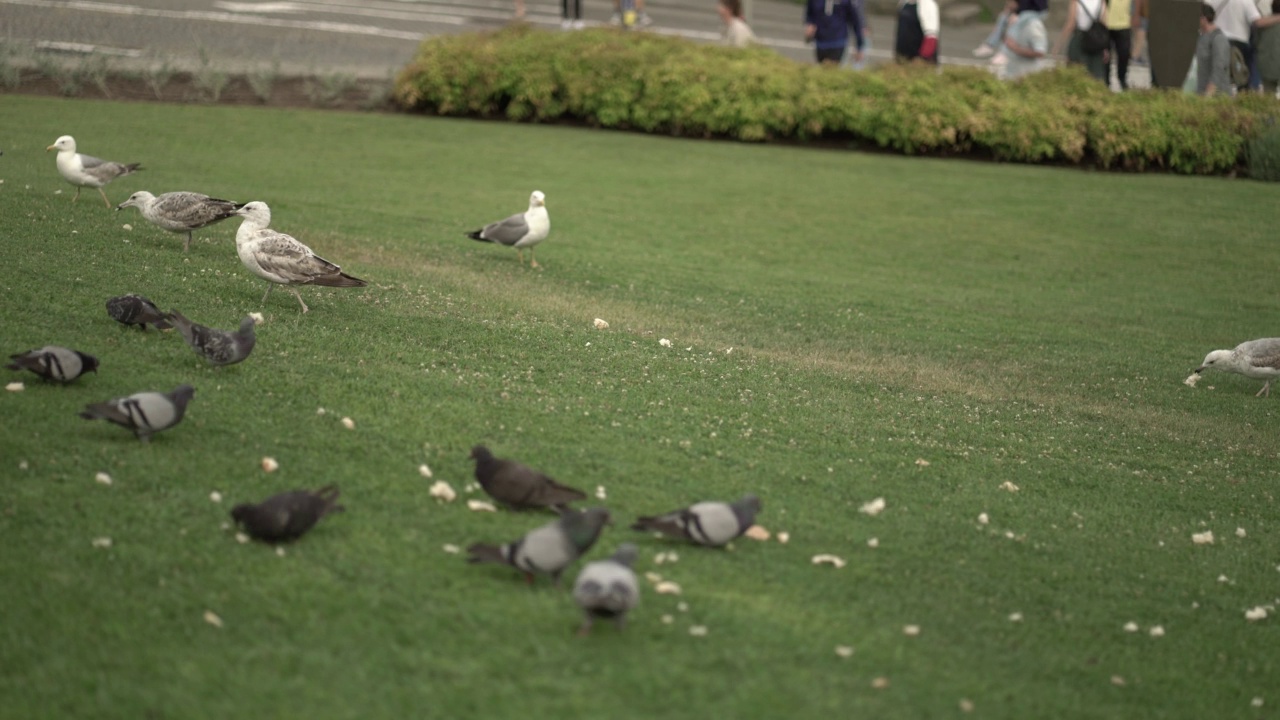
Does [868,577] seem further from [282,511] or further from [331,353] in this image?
[331,353]

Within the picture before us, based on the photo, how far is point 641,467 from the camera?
660 cm

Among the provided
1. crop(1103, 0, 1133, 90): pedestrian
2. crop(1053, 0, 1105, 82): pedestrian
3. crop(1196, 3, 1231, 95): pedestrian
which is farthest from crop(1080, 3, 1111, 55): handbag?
crop(1196, 3, 1231, 95): pedestrian

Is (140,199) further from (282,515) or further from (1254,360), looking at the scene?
(1254,360)

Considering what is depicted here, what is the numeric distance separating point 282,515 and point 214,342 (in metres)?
2.04

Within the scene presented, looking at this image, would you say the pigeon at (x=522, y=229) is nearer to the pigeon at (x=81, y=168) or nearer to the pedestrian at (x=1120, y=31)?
the pigeon at (x=81, y=168)

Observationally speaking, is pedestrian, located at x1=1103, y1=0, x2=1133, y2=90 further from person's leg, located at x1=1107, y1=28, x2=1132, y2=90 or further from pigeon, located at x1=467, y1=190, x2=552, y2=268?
pigeon, located at x1=467, y1=190, x2=552, y2=268

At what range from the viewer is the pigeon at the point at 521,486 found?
565 cm

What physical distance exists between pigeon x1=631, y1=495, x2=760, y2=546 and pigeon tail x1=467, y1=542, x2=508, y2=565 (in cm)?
77

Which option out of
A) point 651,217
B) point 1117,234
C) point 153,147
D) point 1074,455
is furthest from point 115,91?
point 1074,455

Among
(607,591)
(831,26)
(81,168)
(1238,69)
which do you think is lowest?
(607,591)

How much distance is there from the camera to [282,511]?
5172mm

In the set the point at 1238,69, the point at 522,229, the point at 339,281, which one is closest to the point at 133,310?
the point at 339,281

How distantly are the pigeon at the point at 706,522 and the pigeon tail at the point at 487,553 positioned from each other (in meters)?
0.77

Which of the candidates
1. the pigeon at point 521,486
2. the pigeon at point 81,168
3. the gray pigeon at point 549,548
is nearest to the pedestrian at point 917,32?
the pigeon at point 81,168
